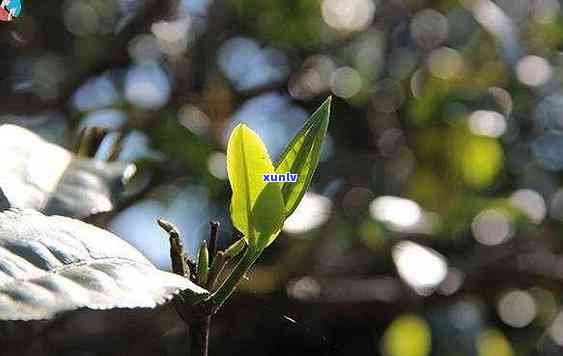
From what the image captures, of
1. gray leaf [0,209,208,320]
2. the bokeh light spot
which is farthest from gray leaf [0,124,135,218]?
the bokeh light spot

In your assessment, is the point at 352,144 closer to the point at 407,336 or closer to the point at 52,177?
the point at 407,336

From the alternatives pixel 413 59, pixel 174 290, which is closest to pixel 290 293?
pixel 413 59

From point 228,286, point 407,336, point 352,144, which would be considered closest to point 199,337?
point 228,286

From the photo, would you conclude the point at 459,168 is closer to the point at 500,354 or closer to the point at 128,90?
the point at 500,354

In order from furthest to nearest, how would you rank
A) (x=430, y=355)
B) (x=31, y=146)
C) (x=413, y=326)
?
(x=430, y=355)
(x=413, y=326)
(x=31, y=146)

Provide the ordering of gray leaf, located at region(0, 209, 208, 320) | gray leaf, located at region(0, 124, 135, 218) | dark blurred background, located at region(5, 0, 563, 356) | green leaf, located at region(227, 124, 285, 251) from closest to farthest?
gray leaf, located at region(0, 209, 208, 320)
green leaf, located at region(227, 124, 285, 251)
gray leaf, located at region(0, 124, 135, 218)
dark blurred background, located at region(5, 0, 563, 356)

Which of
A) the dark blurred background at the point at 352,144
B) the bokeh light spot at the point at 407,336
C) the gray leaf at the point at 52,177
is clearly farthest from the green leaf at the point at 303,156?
the bokeh light spot at the point at 407,336

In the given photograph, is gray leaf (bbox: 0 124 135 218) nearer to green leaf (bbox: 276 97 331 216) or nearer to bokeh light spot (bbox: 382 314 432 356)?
green leaf (bbox: 276 97 331 216)
